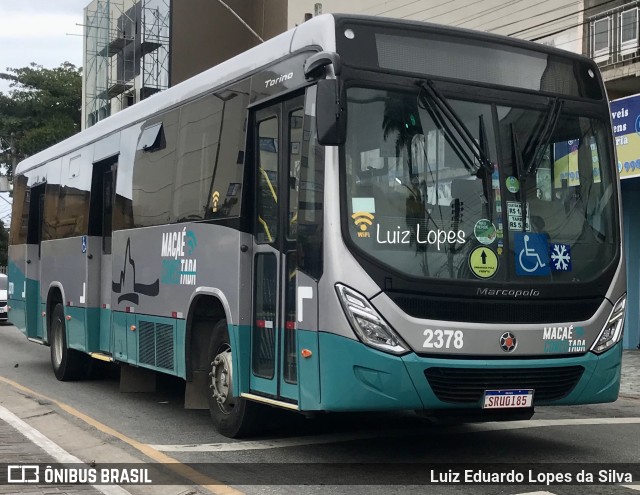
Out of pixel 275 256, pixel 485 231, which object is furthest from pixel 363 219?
pixel 275 256

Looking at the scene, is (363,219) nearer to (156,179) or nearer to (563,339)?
(563,339)

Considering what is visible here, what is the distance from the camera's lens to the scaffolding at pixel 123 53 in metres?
43.0

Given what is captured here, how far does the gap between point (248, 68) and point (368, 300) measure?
2.85 meters

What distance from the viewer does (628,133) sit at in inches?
679

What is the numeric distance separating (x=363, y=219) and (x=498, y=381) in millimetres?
1567

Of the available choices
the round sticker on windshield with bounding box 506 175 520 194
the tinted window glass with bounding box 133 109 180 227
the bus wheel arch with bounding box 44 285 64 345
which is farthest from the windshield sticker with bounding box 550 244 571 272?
the bus wheel arch with bounding box 44 285 64 345

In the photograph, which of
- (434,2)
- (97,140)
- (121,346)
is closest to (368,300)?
(121,346)

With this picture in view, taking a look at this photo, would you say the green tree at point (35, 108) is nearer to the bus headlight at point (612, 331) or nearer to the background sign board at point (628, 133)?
the background sign board at point (628, 133)

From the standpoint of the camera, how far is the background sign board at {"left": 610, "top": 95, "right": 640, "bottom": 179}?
17.0 metres

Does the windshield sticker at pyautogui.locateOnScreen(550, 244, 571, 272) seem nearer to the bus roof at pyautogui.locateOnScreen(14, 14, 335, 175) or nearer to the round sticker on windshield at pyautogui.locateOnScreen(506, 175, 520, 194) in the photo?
the round sticker on windshield at pyautogui.locateOnScreen(506, 175, 520, 194)

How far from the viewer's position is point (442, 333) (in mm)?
7359

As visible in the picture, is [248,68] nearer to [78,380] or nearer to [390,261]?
[390,261]

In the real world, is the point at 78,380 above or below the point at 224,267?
below

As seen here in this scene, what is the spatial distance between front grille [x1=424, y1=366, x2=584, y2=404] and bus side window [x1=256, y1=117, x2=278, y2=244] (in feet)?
6.18
